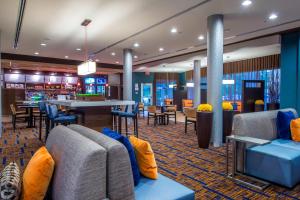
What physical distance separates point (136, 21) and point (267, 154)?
4136 mm

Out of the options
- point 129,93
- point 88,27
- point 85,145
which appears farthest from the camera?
point 129,93

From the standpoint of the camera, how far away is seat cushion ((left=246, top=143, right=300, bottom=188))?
108 inches

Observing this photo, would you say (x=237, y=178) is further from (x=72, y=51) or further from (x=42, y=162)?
(x=72, y=51)

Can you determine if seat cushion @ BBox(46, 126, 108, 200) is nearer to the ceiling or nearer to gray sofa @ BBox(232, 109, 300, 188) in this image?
gray sofa @ BBox(232, 109, 300, 188)

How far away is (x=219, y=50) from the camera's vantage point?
4.94 meters

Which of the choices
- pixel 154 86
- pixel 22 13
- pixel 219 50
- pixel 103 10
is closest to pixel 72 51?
pixel 22 13

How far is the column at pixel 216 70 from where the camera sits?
194 inches

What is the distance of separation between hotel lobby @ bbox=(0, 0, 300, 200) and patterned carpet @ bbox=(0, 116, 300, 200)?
0.07 feet

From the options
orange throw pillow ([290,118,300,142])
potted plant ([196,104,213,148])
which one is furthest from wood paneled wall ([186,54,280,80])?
orange throw pillow ([290,118,300,142])

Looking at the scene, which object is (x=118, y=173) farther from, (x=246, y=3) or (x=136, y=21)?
(x=136, y=21)

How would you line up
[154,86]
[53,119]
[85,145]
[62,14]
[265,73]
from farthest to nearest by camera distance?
[154,86] < [265,73] < [62,14] < [53,119] < [85,145]

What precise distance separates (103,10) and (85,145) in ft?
13.0

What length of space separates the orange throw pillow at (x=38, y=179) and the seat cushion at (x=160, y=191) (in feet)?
2.20

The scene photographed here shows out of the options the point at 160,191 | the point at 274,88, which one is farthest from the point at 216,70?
the point at 274,88
